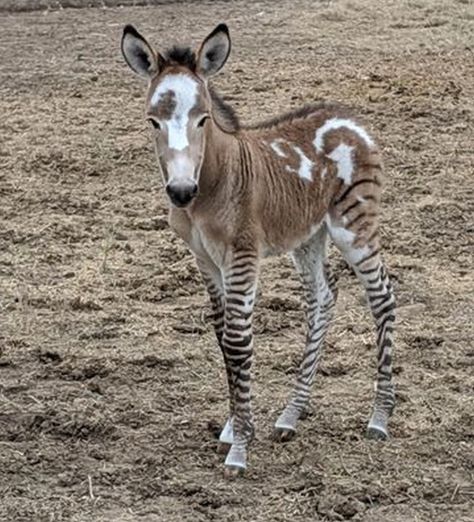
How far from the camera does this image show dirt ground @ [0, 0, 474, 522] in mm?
5785

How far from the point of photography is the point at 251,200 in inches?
237

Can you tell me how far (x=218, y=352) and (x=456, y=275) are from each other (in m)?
1.93

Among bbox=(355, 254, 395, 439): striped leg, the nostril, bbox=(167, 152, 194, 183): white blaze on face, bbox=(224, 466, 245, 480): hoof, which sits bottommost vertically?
bbox=(224, 466, 245, 480): hoof

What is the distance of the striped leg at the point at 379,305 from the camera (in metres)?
6.37

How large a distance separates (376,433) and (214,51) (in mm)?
1991

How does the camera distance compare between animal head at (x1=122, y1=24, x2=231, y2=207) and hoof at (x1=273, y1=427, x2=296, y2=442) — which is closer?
animal head at (x1=122, y1=24, x2=231, y2=207)

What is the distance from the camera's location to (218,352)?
291 inches

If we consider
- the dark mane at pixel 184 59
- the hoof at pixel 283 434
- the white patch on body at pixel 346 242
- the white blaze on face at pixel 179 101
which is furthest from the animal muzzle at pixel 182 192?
the hoof at pixel 283 434

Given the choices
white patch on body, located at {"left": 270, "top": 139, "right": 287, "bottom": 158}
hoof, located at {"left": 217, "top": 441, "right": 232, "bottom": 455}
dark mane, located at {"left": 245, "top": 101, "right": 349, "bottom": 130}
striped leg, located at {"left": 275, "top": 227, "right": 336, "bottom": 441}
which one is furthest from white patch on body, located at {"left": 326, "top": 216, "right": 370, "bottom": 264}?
hoof, located at {"left": 217, "top": 441, "right": 232, "bottom": 455}

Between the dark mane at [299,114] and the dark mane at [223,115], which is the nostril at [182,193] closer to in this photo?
the dark mane at [223,115]

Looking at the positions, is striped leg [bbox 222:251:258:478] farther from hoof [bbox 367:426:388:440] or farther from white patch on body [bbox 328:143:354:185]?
white patch on body [bbox 328:143:354:185]

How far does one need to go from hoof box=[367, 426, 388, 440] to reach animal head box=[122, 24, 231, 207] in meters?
1.60

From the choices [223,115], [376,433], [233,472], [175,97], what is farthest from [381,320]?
[175,97]

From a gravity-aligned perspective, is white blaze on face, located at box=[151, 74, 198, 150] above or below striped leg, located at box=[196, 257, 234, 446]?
above
